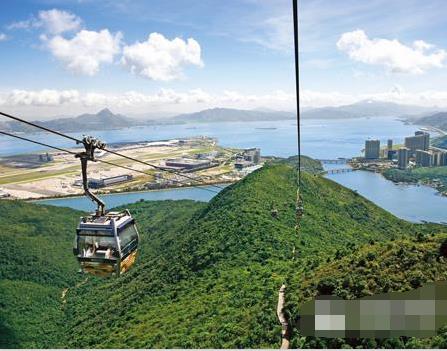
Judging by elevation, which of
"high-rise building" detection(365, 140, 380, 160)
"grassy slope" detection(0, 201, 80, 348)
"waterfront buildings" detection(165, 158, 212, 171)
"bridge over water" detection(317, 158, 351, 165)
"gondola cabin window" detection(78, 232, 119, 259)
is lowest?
"grassy slope" detection(0, 201, 80, 348)

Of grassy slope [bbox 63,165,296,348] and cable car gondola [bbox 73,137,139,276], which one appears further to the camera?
grassy slope [bbox 63,165,296,348]

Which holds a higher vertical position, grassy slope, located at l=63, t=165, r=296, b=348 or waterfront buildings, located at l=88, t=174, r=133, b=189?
grassy slope, located at l=63, t=165, r=296, b=348

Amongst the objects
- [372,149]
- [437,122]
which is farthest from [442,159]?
[437,122]

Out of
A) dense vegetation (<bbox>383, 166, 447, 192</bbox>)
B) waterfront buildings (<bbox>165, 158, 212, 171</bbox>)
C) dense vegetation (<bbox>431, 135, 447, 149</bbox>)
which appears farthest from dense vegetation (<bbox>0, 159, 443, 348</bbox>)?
dense vegetation (<bbox>431, 135, 447, 149</bbox>)

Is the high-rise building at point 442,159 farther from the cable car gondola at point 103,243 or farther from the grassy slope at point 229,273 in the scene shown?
the cable car gondola at point 103,243

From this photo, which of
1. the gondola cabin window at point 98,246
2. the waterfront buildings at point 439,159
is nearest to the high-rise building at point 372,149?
the waterfront buildings at point 439,159

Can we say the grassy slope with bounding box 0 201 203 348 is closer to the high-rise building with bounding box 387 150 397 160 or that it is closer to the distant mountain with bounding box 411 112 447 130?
the high-rise building with bounding box 387 150 397 160

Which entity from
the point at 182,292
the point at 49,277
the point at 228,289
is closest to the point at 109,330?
the point at 182,292
